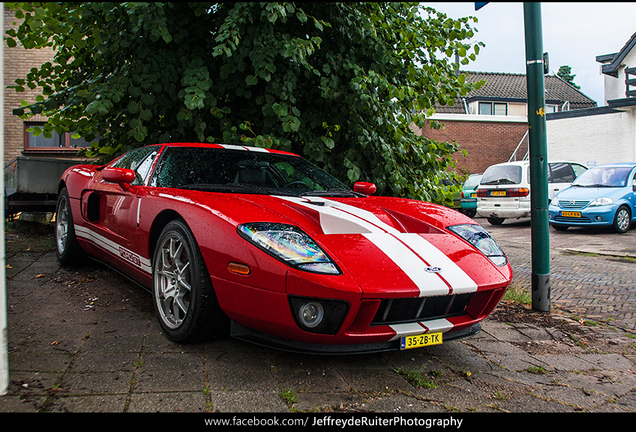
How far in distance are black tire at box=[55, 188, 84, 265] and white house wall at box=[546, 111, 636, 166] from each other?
66.2ft

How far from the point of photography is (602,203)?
10102 millimetres

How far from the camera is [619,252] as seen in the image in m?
7.41

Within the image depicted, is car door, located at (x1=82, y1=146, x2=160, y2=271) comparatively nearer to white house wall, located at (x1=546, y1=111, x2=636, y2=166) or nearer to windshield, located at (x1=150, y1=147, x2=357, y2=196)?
windshield, located at (x1=150, y1=147, x2=357, y2=196)

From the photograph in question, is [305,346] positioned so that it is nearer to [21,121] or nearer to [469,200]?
[469,200]

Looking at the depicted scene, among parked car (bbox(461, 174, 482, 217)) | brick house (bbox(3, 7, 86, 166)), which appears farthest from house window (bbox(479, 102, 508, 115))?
brick house (bbox(3, 7, 86, 166))

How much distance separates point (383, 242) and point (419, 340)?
542 mm

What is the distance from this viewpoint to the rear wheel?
1012cm

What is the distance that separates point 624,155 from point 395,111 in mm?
17292

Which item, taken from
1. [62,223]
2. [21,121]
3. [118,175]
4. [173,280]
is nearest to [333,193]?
[173,280]

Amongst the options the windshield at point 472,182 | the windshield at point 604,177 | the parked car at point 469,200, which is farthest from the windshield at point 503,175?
the windshield at point 472,182

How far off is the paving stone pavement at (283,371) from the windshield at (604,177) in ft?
27.4

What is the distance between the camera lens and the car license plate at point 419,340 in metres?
2.35

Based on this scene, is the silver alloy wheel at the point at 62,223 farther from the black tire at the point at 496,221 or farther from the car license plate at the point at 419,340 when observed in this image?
the black tire at the point at 496,221
